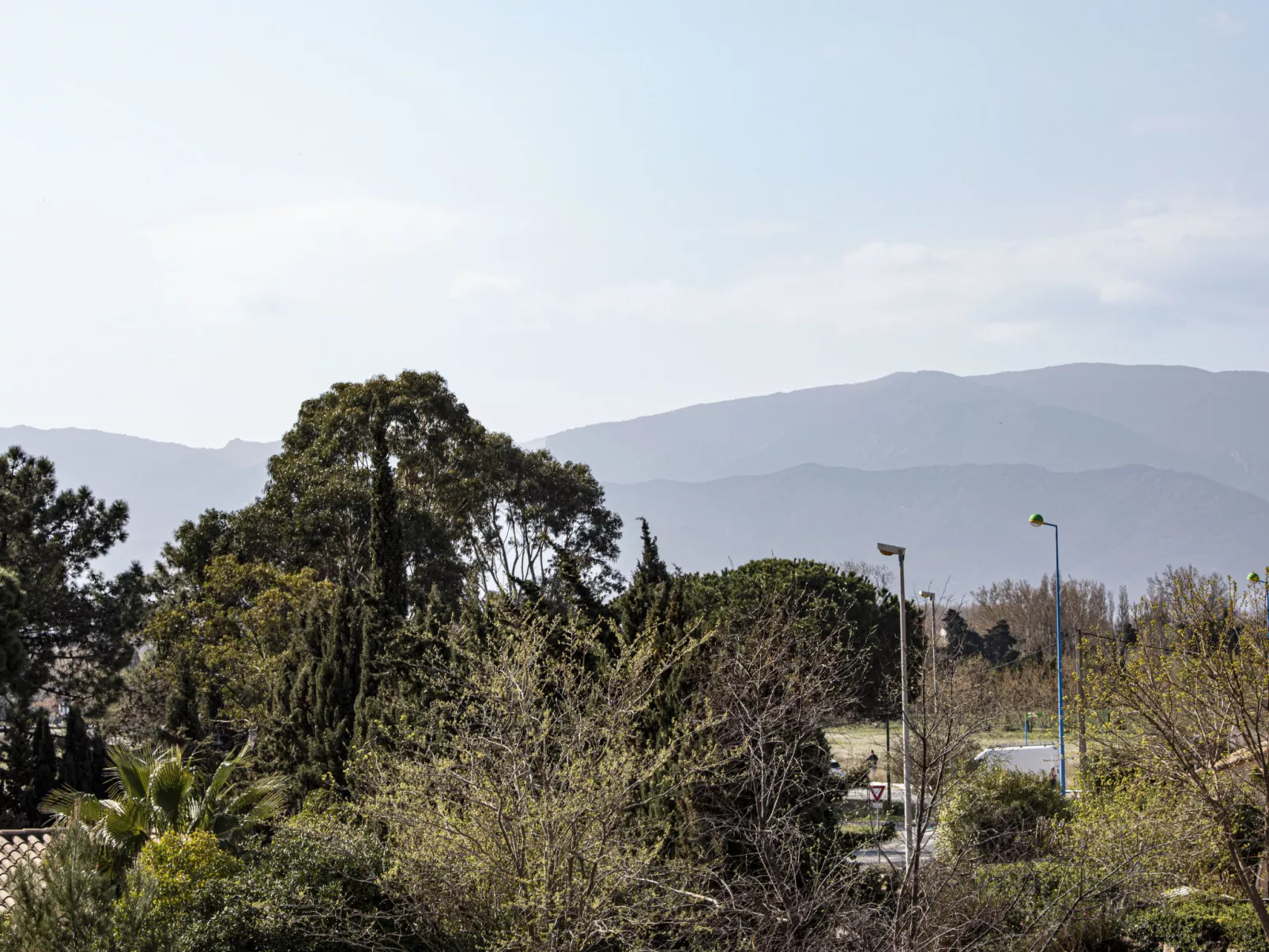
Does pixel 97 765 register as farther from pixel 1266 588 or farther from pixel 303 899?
pixel 1266 588

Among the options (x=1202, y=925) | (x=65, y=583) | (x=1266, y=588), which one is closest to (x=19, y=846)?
(x=1266, y=588)

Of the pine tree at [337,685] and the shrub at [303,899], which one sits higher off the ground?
the pine tree at [337,685]

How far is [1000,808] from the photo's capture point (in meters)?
26.0

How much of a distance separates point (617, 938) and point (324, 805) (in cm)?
710

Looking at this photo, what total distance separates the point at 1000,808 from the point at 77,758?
69.6 feet

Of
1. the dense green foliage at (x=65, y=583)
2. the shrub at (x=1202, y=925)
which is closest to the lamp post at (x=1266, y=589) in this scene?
the shrub at (x=1202, y=925)

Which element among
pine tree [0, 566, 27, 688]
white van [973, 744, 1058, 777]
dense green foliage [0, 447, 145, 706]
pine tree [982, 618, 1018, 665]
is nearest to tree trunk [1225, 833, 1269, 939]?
white van [973, 744, 1058, 777]

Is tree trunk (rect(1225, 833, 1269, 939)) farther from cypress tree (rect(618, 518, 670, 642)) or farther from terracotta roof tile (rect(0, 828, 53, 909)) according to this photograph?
terracotta roof tile (rect(0, 828, 53, 909))

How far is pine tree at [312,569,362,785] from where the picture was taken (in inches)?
890

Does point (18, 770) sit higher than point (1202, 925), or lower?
higher

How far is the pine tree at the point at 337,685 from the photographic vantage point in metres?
22.6

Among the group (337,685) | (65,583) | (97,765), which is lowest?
(97,765)

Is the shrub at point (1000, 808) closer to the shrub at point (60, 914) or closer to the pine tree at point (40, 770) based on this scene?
the shrub at point (60, 914)

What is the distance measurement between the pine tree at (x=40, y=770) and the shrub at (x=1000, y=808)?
2000cm
